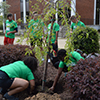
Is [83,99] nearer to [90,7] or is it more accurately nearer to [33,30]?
[33,30]

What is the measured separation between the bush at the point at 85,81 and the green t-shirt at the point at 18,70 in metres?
0.83

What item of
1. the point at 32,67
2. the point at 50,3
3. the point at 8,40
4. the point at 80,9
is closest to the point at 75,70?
the point at 32,67

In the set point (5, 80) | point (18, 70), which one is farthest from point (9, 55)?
point (5, 80)

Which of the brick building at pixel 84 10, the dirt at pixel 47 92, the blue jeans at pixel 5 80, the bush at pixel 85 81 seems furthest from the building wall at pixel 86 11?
the blue jeans at pixel 5 80

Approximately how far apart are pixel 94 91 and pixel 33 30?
125 centimetres

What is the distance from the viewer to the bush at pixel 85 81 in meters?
1.93

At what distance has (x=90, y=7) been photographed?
2428 cm

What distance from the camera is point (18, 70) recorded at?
2.61 m

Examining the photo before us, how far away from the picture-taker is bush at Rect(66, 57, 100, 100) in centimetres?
193

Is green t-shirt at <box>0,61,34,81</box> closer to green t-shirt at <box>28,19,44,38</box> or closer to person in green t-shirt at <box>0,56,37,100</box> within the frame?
person in green t-shirt at <box>0,56,37,100</box>

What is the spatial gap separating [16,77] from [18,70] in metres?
Answer: 0.13

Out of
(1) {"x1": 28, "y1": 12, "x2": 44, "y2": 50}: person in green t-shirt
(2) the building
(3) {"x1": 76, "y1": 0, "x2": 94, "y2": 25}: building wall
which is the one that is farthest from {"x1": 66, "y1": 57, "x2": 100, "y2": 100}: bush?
(3) {"x1": 76, "y1": 0, "x2": 94, "y2": 25}: building wall

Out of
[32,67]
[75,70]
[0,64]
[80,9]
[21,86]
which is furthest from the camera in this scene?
[80,9]

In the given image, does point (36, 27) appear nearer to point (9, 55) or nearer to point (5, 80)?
point (5, 80)
